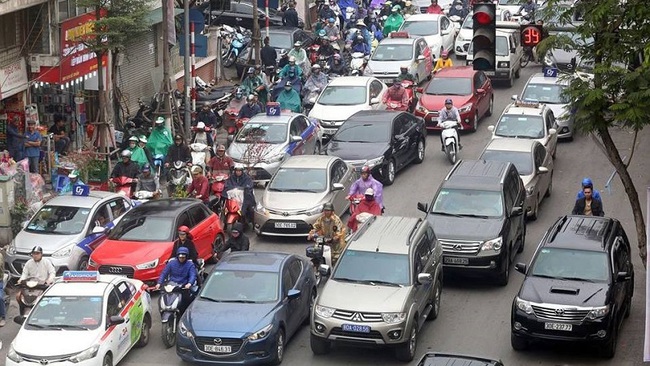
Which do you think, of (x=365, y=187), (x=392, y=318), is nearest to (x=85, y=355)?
(x=392, y=318)

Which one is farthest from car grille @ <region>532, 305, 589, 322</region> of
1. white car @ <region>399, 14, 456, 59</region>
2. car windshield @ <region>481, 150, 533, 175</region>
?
white car @ <region>399, 14, 456, 59</region>

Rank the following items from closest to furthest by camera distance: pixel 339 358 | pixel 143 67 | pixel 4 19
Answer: pixel 339 358, pixel 4 19, pixel 143 67

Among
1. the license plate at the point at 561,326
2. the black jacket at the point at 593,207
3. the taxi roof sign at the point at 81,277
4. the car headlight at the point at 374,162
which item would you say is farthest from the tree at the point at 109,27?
the license plate at the point at 561,326

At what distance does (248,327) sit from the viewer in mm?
21250

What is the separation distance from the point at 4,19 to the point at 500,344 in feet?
49.8

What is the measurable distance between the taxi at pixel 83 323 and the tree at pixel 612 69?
24.5 feet

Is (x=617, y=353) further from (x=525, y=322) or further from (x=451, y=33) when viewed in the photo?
(x=451, y=33)

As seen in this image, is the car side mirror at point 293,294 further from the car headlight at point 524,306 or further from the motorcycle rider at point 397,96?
the motorcycle rider at point 397,96

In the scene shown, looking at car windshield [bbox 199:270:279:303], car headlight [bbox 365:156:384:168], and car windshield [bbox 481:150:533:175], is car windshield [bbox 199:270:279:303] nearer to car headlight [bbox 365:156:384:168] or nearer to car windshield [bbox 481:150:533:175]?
car windshield [bbox 481:150:533:175]

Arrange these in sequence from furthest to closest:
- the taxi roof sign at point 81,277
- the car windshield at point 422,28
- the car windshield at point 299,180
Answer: the car windshield at point 422,28 → the car windshield at point 299,180 → the taxi roof sign at point 81,277

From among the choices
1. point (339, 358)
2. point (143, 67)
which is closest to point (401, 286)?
point (339, 358)

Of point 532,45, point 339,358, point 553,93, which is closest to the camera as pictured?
point 532,45

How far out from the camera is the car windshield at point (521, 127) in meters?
33.5

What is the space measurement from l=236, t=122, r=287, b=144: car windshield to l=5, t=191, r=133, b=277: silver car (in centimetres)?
621
